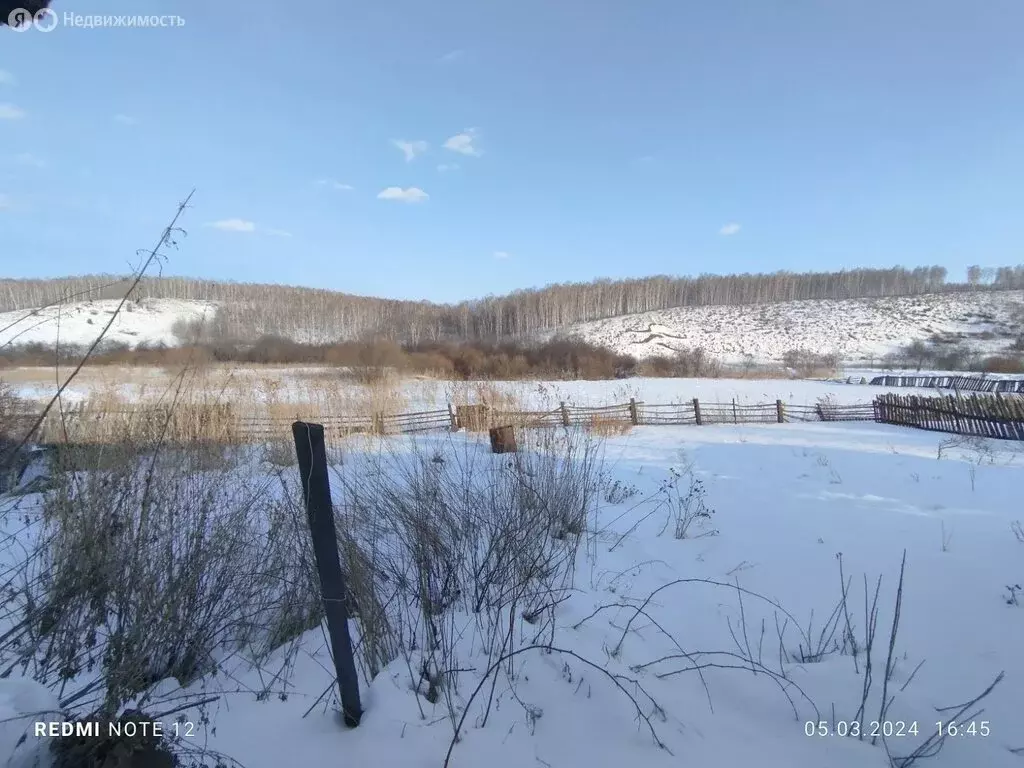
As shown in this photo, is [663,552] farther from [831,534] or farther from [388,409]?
[388,409]

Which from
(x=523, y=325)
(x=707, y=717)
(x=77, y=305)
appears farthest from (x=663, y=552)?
(x=523, y=325)

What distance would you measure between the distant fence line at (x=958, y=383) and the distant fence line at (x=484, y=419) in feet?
39.9

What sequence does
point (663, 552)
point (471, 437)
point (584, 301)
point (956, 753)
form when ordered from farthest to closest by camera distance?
point (584, 301) → point (471, 437) → point (663, 552) → point (956, 753)

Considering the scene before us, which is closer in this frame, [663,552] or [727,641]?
[727,641]

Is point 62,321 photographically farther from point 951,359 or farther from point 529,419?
point 951,359

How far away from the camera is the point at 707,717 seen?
2121mm

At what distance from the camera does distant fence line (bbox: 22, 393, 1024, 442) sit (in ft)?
11.5

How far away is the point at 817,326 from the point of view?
213 ft

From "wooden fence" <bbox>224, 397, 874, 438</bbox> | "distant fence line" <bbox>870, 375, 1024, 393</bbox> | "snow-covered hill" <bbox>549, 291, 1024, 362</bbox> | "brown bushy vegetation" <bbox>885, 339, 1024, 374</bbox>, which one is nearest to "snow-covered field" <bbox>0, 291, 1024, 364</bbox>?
"snow-covered hill" <bbox>549, 291, 1024, 362</bbox>

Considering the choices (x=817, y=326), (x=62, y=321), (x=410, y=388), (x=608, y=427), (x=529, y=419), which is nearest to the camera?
(x=62, y=321)

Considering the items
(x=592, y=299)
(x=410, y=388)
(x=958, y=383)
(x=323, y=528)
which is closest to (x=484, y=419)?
(x=410, y=388)

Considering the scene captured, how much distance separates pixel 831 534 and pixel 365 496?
437 cm

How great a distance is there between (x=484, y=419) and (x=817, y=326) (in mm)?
67673
